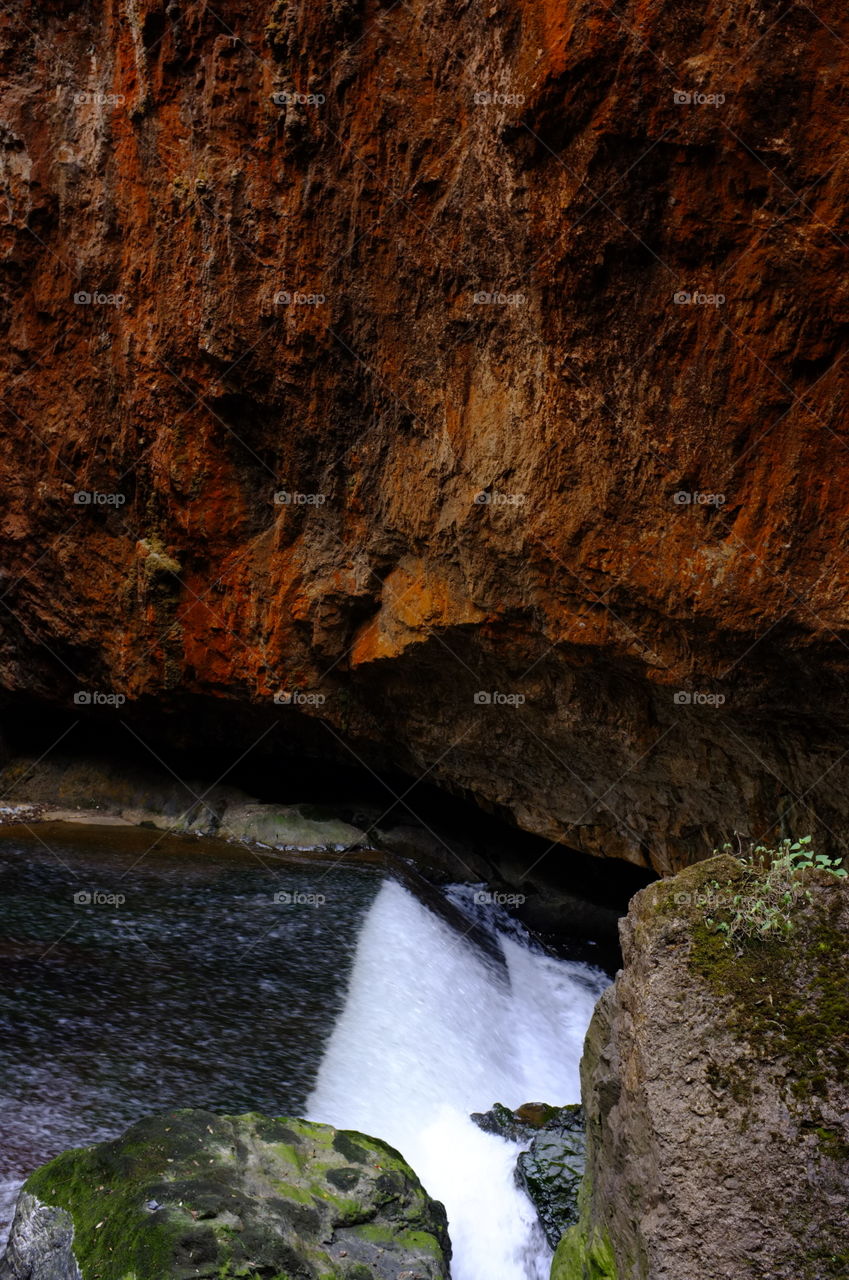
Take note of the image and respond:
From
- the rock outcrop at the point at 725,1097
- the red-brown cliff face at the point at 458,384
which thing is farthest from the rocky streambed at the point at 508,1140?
the red-brown cliff face at the point at 458,384

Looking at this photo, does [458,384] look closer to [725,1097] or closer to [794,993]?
[794,993]

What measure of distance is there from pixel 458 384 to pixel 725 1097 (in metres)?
6.48

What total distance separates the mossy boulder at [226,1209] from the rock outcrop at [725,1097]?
120cm

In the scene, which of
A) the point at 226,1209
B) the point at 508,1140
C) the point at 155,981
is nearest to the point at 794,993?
the point at 226,1209

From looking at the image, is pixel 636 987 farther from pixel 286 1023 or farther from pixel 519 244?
pixel 519 244

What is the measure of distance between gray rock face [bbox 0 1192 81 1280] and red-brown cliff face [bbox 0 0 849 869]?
547cm

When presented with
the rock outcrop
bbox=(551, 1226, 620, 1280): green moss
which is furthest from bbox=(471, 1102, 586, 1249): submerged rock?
the rock outcrop

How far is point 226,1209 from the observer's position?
382 cm

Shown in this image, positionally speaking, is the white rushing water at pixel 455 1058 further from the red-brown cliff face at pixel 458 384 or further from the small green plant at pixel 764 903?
the small green plant at pixel 764 903

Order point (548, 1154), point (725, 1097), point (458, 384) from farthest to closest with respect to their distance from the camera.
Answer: point (458, 384) → point (548, 1154) → point (725, 1097)

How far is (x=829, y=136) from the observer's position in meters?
5.68

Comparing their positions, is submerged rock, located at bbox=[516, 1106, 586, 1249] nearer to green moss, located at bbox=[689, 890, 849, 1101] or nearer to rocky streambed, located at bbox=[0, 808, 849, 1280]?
rocky streambed, located at bbox=[0, 808, 849, 1280]

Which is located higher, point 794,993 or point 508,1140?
point 794,993

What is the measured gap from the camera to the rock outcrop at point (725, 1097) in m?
2.59
